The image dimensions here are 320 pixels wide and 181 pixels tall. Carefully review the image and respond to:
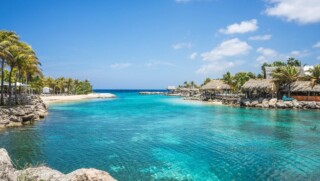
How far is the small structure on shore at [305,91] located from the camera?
4678 cm

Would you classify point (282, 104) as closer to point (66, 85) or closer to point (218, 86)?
point (218, 86)

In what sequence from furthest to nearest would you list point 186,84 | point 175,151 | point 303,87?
point 186,84 < point 303,87 < point 175,151

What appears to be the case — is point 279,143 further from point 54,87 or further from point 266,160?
point 54,87

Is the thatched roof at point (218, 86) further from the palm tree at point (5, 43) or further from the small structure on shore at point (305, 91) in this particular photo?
the palm tree at point (5, 43)

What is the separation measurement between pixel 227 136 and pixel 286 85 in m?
35.4

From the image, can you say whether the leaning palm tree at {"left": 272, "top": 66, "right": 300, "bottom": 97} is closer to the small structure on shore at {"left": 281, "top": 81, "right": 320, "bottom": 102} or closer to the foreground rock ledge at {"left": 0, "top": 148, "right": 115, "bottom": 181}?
the small structure on shore at {"left": 281, "top": 81, "right": 320, "bottom": 102}

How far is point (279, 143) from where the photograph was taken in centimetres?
1925

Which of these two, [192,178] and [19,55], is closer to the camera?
[192,178]

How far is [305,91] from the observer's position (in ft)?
159

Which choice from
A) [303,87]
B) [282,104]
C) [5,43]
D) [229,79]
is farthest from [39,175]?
[229,79]

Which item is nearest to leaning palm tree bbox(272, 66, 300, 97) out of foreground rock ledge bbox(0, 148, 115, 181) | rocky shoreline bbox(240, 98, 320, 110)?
rocky shoreline bbox(240, 98, 320, 110)

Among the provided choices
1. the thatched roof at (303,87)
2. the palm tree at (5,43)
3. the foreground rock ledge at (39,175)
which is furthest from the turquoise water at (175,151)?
the thatched roof at (303,87)

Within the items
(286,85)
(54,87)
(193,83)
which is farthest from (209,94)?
(54,87)

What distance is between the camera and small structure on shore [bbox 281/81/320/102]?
46.8 meters
